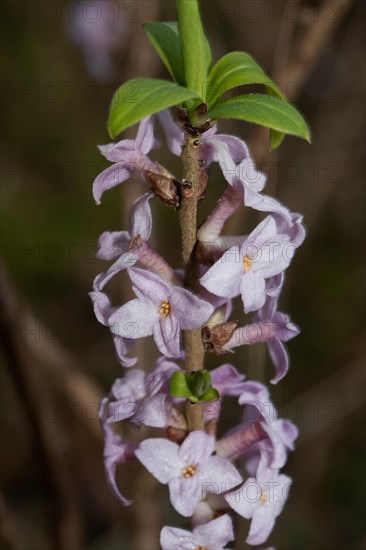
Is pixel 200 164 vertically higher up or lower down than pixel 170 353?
higher up

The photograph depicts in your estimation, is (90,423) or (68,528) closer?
(68,528)

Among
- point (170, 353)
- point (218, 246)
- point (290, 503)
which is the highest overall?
point (218, 246)

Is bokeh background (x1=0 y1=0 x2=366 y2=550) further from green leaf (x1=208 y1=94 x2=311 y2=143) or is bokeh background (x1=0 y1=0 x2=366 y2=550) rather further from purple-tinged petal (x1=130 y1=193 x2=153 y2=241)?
green leaf (x1=208 y1=94 x2=311 y2=143)

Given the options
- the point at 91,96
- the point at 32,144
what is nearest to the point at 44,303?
the point at 32,144

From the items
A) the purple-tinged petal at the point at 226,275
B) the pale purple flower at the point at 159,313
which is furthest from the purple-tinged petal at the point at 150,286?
the purple-tinged petal at the point at 226,275

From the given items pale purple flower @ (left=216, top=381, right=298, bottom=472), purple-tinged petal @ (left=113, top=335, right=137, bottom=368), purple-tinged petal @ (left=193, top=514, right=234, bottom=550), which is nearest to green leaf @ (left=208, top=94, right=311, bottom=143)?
purple-tinged petal @ (left=113, top=335, right=137, bottom=368)

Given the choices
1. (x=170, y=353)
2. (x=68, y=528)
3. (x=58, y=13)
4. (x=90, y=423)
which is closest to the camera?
(x=170, y=353)

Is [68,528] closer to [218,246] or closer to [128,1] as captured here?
[218,246]
